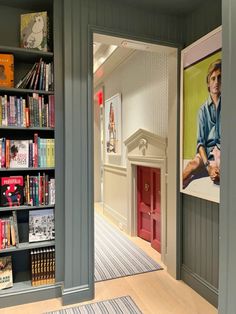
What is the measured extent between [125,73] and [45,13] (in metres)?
2.15

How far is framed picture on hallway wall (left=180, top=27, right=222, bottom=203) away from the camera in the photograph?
207cm

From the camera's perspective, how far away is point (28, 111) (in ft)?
7.20

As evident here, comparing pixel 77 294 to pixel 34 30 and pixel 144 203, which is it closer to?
pixel 144 203

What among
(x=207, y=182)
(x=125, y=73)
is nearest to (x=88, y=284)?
(x=207, y=182)

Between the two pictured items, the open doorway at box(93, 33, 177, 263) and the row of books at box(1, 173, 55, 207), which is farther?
the open doorway at box(93, 33, 177, 263)

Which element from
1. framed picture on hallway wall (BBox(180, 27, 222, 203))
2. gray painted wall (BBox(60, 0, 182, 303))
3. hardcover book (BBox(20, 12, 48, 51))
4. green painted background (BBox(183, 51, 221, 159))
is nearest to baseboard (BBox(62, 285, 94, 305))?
gray painted wall (BBox(60, 0, 182, 303))

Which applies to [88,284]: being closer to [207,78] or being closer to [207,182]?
[207,182]

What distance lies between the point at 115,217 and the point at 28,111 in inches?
118

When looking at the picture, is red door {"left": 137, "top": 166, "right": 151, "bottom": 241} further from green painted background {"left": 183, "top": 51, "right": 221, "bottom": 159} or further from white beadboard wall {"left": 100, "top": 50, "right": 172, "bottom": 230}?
green painted background {"left": 183, "top": 51, "right": 221, "bottom": 159}

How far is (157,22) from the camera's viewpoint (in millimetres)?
2496

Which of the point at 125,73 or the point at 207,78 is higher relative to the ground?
the point at 125,73

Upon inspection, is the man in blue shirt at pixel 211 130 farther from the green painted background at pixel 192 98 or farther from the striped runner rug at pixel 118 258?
the striped runner rug at pixel 118 258

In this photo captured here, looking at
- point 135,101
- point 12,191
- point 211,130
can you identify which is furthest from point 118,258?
point 135,101

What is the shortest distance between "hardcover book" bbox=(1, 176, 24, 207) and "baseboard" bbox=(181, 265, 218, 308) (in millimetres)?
1802
